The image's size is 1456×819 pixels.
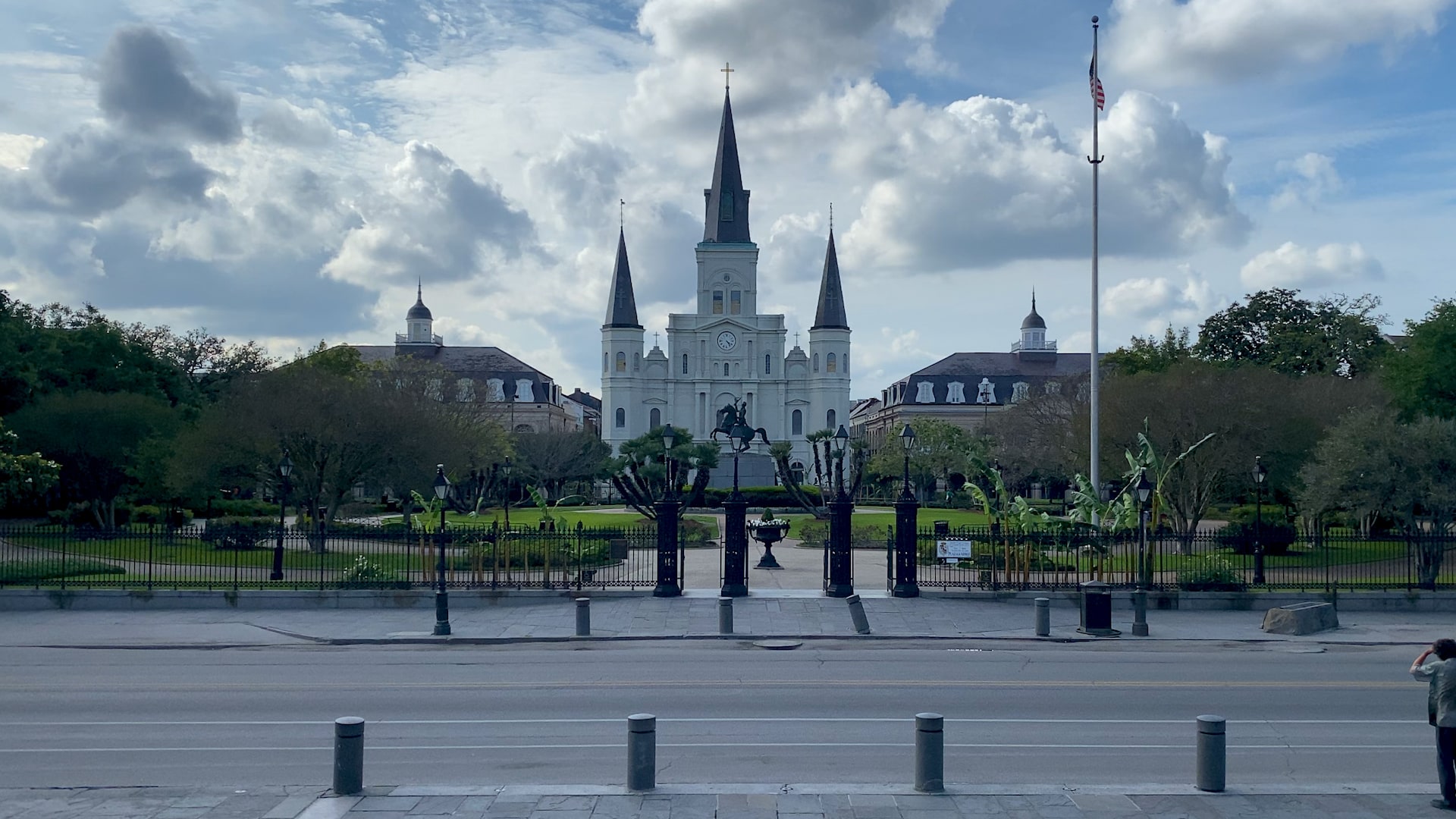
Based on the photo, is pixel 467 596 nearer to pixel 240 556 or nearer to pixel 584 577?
pixel 584 577

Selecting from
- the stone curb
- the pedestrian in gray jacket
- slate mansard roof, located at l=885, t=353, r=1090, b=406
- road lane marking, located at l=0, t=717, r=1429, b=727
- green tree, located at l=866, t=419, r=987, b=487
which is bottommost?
the stone curb

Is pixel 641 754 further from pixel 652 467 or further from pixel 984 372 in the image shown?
pixel 984 372

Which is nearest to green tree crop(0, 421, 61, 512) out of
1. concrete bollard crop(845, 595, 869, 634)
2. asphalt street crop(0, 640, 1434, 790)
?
asphalt street crop(0, 640, 1434, 790)

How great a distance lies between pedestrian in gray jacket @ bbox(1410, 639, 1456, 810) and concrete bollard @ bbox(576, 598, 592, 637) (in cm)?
1402

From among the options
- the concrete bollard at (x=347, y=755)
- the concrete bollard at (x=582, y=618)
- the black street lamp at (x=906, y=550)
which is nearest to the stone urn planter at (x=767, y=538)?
the black street lamp at (x=906, y=550)

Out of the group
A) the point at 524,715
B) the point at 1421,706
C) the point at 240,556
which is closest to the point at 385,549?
the point at 240,556

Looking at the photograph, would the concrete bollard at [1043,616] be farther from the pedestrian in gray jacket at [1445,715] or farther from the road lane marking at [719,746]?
the pedestrian in gray jacket at [1445,715]

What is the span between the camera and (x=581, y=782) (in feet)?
33.2

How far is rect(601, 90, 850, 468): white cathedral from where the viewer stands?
367ft

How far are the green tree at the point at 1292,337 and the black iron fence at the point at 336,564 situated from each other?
42623 millimetres

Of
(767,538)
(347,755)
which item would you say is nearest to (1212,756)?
(347,755)

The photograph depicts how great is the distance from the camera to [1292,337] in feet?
202

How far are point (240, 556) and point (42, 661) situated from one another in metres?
16.3

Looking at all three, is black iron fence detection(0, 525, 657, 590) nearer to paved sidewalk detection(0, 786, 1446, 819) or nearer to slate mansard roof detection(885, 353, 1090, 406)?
paved sidewalk detection(0, 786, 1446, 819)
